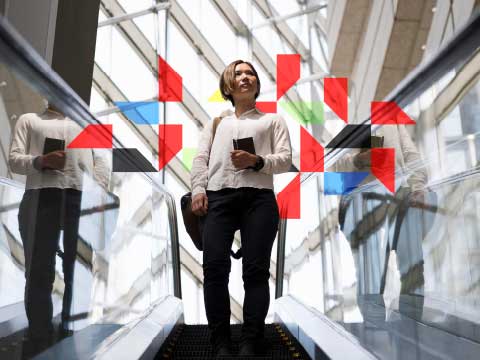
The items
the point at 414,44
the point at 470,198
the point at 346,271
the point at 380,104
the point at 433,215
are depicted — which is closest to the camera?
the point at 470,198

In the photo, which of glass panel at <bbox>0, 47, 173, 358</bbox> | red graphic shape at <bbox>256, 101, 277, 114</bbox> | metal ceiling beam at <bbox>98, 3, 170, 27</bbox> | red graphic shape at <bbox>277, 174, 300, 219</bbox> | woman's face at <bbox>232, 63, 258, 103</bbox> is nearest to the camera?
glass panel at <bbox>0, 47, 173, 358</bbox>

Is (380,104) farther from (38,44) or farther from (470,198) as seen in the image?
(38,44)

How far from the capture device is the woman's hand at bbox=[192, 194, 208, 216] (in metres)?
2.60

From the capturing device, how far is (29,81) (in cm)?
130

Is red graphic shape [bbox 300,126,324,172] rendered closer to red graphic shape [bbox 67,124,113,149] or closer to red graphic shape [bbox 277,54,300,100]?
red graphic shape [bbox 277,54,300,100]

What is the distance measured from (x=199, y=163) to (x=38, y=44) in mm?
1634

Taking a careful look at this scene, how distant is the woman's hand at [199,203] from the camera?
102 inches

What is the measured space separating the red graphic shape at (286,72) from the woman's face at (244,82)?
28.3 ft

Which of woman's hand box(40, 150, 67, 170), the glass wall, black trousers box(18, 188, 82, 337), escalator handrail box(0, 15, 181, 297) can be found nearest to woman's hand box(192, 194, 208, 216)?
escalator handrail box(0, 15, 181, 297)

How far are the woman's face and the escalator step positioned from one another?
1190 millimetres

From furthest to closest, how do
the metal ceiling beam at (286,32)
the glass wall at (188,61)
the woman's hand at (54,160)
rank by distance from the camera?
the metal ceiling beam at (286,32), the glass wall at (188,61), the woman's hand at (54,160)

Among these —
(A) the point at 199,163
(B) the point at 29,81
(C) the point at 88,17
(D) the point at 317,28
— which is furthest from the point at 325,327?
(D) the point at 317,28
